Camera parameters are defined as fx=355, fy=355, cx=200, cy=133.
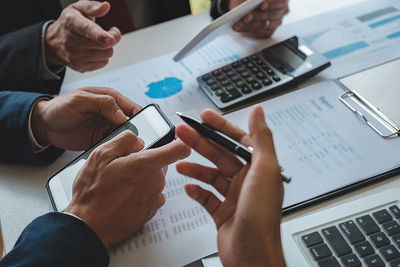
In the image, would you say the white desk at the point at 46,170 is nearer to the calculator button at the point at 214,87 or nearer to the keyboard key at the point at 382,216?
the keyboard key at the point at 382,216

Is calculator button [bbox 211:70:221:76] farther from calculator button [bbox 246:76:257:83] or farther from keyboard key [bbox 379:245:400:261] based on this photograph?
keyboard key [bbox 379:245:400:261]

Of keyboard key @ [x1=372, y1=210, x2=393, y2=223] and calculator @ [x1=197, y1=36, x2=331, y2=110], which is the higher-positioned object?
calculator @ [x1=197, y1=36, x2=331, y2=110]

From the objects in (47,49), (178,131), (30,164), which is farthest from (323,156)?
(47,49)

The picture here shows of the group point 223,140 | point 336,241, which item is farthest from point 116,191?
point 336,241

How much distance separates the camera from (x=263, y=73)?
0.66 metres

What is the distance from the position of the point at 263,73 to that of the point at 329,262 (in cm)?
37

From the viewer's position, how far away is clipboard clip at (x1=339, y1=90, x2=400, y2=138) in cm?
51

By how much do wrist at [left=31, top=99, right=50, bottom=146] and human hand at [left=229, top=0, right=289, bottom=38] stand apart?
1.44 ft

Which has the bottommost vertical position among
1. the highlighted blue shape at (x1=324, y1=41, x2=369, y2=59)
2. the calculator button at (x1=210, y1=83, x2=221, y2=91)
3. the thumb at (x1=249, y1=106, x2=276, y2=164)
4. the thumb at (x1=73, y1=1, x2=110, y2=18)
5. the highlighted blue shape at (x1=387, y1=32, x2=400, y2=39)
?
the calculator button at (x1=210, y1=83, x2=221, y2=91)

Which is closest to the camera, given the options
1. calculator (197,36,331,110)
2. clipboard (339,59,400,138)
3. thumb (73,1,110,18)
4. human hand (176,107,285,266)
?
human hand (176,107,285,266)

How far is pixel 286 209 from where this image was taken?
45 cm

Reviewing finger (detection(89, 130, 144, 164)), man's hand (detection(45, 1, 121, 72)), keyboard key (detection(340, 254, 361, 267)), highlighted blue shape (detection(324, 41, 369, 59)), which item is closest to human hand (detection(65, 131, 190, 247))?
finger (detection(89, 130, 144, 164))

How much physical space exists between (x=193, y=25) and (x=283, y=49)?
11.0 inches

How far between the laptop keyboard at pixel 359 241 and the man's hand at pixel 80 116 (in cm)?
33
